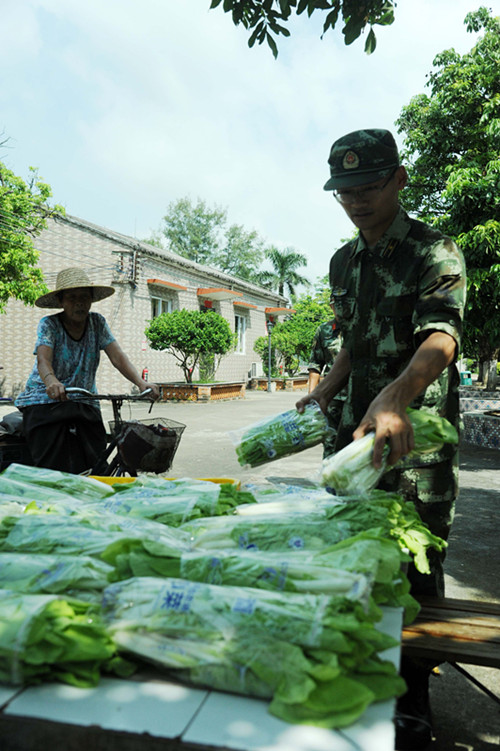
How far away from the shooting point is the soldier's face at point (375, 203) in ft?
7.95

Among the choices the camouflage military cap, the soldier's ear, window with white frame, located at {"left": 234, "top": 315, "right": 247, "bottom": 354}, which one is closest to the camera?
the camouflage military cap

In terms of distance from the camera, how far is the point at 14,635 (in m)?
1.23

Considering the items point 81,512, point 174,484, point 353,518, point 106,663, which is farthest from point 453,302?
point 106,663

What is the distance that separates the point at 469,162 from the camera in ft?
37.2

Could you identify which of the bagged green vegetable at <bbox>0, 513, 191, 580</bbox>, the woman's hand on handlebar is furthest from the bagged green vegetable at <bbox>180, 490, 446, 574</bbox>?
the woman's hand on handlebar

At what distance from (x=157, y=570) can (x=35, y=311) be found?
22990 millimetres

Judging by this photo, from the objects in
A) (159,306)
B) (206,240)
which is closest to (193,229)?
(206,240)

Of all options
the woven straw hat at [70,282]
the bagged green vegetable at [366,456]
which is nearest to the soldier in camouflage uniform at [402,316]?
the bagged green vegetable at [366,456]

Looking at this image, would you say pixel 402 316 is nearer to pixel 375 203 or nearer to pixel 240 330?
pixel 375 203

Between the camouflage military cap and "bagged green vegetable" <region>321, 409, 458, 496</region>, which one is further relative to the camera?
the camouflage military cap

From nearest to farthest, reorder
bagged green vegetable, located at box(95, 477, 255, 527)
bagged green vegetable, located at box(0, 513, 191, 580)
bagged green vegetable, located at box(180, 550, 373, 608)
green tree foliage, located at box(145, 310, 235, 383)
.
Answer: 1. bagged green vegetable, located at box(180, 550, 373, 608)
2. bagged green vegetable, located at box(0, 513, 191, 580)
3. bagged green vegetable, located at box(95, 477, 255, 527)
4. green tree foliage, located at box(145, 310, 235, 383)

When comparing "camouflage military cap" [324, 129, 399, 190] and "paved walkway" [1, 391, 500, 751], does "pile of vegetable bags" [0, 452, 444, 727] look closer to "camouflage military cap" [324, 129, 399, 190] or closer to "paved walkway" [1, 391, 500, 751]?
"paved walkway" [1, 391, 500, 751]

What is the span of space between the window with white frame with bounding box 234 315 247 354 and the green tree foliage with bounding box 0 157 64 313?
47.0 ft

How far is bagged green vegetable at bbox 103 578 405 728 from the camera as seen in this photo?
1.13 metres
